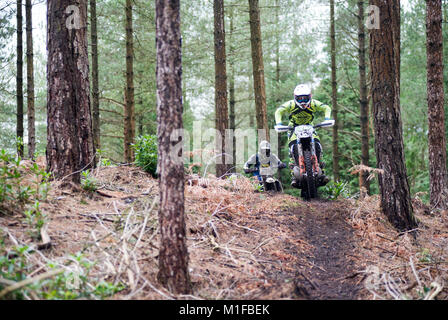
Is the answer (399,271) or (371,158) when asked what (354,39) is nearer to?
(371,158)

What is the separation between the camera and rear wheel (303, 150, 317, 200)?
7504 millimetres

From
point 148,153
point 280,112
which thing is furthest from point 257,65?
point 148,153

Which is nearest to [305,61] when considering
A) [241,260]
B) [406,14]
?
[406,14]

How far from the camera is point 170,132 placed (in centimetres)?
325

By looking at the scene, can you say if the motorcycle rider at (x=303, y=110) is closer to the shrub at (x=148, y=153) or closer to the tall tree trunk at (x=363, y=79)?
the shrub at (x=148, y=153)

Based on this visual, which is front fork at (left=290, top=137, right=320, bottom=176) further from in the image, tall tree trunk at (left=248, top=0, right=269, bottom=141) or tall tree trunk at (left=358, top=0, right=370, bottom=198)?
tall tree trunk at (left=358, top=0, right=370, bottom=198)

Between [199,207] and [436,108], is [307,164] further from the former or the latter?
[436,108]

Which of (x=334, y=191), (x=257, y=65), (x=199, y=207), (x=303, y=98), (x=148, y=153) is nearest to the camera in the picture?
(x=199, y=207)

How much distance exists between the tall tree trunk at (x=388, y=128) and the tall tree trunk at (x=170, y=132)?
392cm

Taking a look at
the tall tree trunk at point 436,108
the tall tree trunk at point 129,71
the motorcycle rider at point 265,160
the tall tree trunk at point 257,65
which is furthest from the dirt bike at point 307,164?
the tall tree trunk at point 129,71

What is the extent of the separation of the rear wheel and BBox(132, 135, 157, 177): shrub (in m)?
3.01

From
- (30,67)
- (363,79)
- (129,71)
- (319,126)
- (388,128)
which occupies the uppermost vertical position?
(30,67)

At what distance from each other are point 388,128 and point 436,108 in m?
3.41

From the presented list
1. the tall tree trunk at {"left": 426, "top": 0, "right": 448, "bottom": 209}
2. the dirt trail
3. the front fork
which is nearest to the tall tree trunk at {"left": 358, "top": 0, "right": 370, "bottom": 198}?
the tall tree trunk at {"left": 426, "top": 0, "right": 448, "bottom": 209}
